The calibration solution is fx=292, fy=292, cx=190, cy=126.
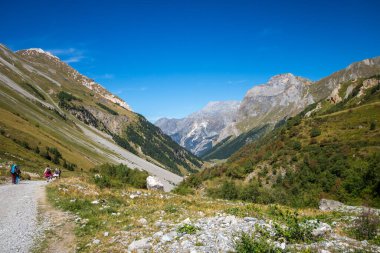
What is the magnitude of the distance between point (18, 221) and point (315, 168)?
2607 inches

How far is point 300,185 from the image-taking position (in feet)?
222

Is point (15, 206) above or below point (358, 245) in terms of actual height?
below

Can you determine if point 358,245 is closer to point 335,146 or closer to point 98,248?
point 98,248

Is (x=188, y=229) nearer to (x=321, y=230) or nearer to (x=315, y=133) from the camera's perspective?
(x=321, y=230)

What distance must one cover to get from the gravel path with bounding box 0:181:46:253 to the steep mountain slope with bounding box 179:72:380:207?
1001 inches

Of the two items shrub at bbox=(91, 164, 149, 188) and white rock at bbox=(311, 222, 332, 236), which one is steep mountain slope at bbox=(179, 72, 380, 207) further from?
white rock at bbox=(311, 222, 332, 236)

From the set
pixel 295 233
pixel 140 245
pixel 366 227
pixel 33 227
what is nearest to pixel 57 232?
pixel 33 227

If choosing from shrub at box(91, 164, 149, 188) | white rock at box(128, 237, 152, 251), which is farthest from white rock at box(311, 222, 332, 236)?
shrub at box(91, 164, 149, 188)

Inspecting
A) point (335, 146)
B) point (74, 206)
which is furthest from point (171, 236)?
point (335, 146)

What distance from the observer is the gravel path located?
14977 millimetres

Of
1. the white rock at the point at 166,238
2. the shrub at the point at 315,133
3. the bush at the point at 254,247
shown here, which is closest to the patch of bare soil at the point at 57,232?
the white rock at the point at 166,238

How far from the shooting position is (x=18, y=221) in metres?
19.1

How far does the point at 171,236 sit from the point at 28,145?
8738 cm

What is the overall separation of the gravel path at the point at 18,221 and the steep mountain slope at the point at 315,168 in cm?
2543
